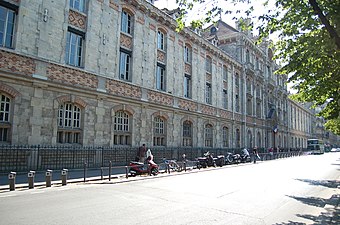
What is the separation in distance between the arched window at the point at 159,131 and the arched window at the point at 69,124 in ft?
22.9

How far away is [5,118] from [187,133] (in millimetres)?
15954

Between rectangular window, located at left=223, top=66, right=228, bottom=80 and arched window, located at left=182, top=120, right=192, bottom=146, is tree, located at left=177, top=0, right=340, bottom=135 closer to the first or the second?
arched window, located at left=182, top=120, right=192, bottom=146

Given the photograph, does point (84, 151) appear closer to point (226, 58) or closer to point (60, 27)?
point (60, 27)

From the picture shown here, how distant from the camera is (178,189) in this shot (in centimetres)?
991

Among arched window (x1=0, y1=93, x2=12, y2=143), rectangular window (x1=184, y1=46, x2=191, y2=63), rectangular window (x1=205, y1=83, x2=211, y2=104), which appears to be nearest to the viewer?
arched window (x1=0, y1=93, x2=12, y2=143)

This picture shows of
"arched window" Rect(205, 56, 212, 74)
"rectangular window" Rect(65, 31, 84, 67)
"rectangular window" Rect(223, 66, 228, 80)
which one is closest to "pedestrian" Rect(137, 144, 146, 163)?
"rectangular window" Rect(65, 31, 84, 67)

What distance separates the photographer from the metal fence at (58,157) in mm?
12172

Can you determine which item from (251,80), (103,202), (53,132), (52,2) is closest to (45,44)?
(52,2)

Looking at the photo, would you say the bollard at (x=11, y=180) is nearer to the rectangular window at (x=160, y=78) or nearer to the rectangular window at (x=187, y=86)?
the rectangular window at (x=160, y=78)

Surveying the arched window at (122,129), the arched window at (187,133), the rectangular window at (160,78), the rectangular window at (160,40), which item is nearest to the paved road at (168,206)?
the arched window at (122,129)

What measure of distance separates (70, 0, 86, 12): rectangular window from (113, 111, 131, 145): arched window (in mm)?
6905

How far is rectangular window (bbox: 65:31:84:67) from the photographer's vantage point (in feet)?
51.1

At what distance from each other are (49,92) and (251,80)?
32734mm

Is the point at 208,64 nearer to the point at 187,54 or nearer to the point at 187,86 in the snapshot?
the point at 187,54
